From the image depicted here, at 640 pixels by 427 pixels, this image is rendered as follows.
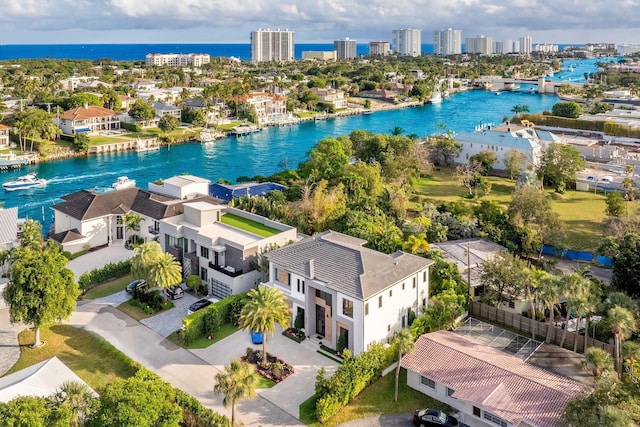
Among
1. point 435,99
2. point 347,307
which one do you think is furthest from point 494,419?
point 435,99

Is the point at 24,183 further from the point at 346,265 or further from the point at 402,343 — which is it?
the point at 402,343

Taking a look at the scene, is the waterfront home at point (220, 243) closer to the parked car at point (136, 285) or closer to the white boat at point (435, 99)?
the parked car at point (136, 285)

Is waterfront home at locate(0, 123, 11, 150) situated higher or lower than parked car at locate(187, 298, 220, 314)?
higher

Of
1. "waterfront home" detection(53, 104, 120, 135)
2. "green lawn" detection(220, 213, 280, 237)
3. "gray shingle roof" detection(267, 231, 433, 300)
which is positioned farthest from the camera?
"waterfront home" detection(53, 104, 120, 135)

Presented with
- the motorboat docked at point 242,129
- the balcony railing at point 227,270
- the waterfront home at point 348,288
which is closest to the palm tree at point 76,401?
the waterfront home at point 348,288

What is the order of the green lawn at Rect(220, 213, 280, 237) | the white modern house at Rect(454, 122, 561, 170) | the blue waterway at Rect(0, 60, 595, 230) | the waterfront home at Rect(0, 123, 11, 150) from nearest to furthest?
the green lawn at Rect(220, 213, 280, 237), the blue waterway at Rect(0, 60, 595, 230), the white modern house at Rect(454, 122, 561, 170), the waterfront home at Rect(0, 123, 11, 150)

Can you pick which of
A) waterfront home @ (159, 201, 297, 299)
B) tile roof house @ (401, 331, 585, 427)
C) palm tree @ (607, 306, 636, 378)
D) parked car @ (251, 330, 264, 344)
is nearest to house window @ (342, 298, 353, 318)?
tile roof house @ (401, 331, 585, 427)

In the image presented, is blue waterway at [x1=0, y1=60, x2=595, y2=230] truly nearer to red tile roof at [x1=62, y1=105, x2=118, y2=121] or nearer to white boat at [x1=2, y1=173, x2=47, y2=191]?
white boat at [x1=2, y1=173, x2=47, y2=191]
